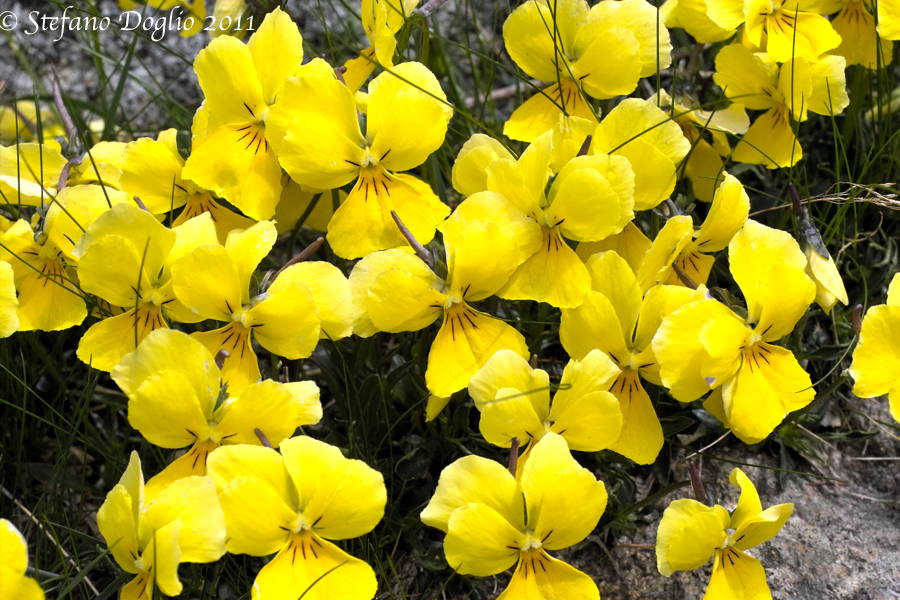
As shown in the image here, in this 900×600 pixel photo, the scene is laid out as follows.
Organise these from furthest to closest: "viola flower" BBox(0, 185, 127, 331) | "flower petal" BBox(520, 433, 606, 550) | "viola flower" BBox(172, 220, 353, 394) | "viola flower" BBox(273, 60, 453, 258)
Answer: "viola flower" BBox(0, 185, 127, 331) → "viola flower" BBox(273, 60, 453, 258) → "viola flower" BBox(172, 220, 353, 394) → "flower petal" BBox(520, 433, 606, 550)

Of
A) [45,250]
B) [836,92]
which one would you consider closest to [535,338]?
[836,92]

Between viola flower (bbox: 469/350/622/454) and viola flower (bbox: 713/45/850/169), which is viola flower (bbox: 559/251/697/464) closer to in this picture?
viola flower (bbox: 469/350/622/454)

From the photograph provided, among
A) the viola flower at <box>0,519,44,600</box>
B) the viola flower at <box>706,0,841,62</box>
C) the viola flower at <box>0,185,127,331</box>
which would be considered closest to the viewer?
the viola flower at <box>0,519,44,600</box>

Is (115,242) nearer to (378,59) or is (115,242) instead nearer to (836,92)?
(378,59)

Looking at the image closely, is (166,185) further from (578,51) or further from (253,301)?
(578,51)

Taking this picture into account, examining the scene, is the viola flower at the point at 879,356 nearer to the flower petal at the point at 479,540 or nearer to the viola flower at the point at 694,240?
the viola flower at the point at 694,240

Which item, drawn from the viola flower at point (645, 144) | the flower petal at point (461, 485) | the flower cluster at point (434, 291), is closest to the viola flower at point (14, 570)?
the flower cluster at point (434, 291)

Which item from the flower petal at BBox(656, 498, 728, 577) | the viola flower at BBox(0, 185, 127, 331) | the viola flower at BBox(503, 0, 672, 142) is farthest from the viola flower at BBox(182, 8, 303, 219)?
the flower petal at BBox(656, 498, 728, 577)
